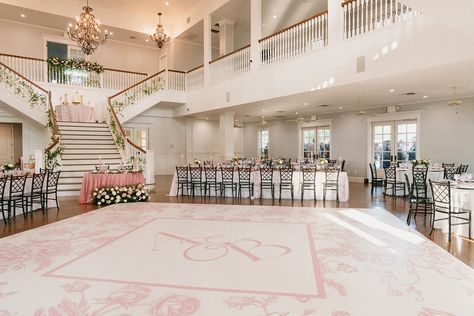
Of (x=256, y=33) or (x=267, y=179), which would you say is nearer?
(x=267, y=179)

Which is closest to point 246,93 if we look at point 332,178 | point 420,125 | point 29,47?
point 332,178

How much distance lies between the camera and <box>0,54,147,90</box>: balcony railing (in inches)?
458

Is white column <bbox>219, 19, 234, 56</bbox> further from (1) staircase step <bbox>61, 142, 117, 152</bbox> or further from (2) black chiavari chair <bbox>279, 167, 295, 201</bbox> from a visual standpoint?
(2) black chiavari chair <bbox>279, 167, 295, 201</bbox>

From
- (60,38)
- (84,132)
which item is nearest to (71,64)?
(60,38)

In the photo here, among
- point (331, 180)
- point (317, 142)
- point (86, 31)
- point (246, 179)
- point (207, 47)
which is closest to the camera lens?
point (86, 31)

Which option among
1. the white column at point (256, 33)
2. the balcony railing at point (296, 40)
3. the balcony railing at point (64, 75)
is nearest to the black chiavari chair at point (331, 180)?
the balcony railing at point (296, 40)

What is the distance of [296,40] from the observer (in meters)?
8.76

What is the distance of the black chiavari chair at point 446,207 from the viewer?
4.95 metres

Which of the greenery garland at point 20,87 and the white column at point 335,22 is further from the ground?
the white column at point 335,22

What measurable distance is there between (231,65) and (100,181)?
6.12 metres

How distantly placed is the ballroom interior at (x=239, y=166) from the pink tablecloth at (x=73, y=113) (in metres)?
0.05

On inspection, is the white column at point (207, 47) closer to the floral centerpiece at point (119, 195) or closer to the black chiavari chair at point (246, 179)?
the black chiavari chair at point (246, 179)

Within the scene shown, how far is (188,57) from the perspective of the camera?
15.9m

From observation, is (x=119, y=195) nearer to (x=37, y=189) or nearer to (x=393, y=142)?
(x=37, y=189)
